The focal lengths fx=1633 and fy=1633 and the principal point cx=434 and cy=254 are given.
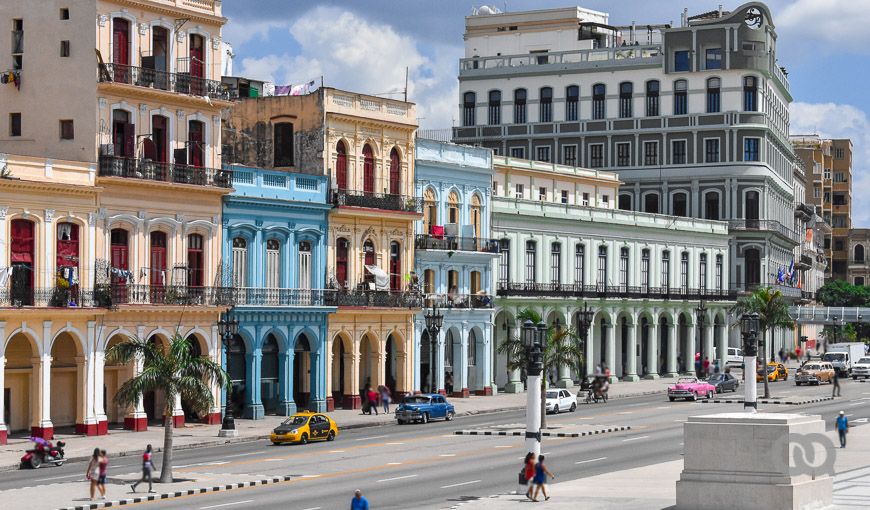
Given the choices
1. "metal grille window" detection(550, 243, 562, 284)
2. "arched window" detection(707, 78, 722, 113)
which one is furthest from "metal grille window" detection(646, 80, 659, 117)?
"metal grille window" detection(550, 243, 562, 284)

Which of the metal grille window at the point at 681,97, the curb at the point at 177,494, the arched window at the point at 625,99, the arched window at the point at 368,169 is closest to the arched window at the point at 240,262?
the arched window at the point at 368,169

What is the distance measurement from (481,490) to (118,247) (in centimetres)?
2397

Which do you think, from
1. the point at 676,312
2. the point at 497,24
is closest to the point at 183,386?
the point at 676,312

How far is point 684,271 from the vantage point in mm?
108938

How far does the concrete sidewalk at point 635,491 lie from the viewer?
37156mm

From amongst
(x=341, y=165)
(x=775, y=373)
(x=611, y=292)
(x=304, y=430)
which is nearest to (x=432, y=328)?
(x=341, y=165)

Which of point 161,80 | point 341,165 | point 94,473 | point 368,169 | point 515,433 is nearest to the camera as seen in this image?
point 94,473

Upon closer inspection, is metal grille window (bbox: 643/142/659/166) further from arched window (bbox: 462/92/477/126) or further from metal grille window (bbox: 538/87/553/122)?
arched window (bbox: 462/92/477/126)

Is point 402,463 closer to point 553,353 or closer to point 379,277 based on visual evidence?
point 553,353

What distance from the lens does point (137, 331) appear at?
6116cm

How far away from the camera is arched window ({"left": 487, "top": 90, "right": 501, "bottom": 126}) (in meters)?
123

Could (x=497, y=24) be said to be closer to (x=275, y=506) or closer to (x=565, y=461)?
(x=565, y=461)

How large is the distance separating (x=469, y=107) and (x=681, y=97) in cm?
1585

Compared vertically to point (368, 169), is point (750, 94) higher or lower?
higher
